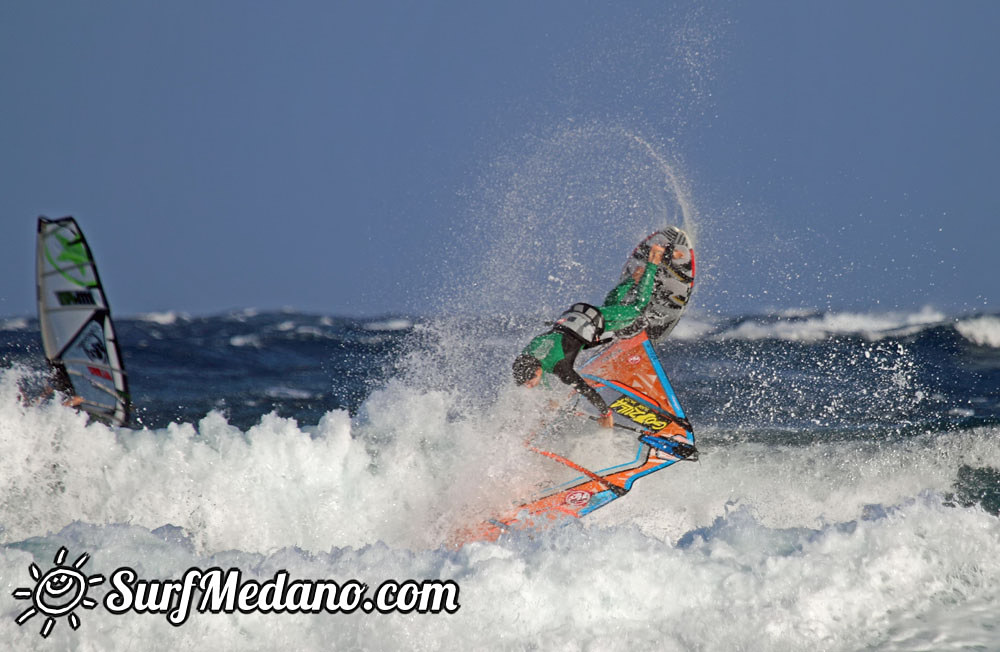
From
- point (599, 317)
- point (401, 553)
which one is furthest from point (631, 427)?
point (401, 553)

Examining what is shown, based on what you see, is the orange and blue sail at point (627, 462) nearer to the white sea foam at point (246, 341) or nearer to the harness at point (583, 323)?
the harness at point (583, 323)

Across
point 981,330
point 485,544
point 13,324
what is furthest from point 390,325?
point 485,544

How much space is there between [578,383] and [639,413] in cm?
62

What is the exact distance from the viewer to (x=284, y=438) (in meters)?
7.81

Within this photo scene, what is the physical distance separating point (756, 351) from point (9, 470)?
14.2 meters

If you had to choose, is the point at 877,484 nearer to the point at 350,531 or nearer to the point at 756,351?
the point at 350,531

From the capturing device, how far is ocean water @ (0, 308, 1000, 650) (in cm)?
498

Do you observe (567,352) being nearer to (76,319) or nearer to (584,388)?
(584,388)

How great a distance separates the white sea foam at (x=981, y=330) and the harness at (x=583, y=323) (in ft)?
45.4

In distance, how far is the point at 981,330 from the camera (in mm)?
18500

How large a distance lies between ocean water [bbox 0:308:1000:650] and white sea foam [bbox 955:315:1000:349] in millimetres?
5153

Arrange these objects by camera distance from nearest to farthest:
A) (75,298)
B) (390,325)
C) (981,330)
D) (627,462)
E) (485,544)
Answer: (485,544) → (75,298) → (627,462) → (981,330) → (390,325)

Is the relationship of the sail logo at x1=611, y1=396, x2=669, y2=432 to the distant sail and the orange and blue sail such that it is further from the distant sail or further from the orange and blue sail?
the distant sail

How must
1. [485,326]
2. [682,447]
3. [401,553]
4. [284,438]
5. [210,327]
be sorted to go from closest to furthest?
[401,553] < [682,447] < [284,438] < [485,326] < [210,327]
